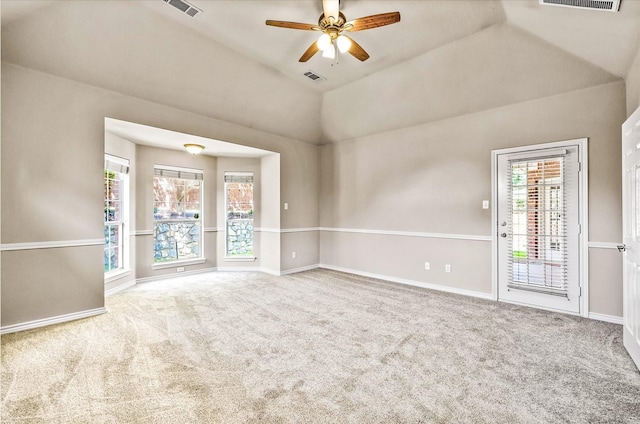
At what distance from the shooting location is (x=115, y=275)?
4.44 metres

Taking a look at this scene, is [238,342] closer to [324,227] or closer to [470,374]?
[470,374]

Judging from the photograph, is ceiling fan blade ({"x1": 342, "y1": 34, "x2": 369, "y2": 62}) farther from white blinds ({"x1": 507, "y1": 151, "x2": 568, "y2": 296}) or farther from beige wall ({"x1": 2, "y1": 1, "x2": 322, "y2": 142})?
white blinds ({"x1": 507, "y1": 151, "x2": 568, "y2": 296})

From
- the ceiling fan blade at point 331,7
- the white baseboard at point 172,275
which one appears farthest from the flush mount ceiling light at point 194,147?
the ceiling fan blade at point 331,7

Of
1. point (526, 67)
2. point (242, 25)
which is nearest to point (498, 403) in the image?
point (526, 67)

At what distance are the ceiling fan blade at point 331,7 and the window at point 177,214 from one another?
4062 millimetres

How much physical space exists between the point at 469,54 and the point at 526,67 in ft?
2.19

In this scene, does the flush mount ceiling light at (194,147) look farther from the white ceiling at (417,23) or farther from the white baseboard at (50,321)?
the white baseboard at (50,321)

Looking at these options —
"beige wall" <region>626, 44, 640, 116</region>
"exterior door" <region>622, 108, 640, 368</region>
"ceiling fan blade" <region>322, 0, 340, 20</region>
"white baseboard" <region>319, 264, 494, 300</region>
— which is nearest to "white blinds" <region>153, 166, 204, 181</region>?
"white baseboard" <region>319, 264, 494, 300</region>

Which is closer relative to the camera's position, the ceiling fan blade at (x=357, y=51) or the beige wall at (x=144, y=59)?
the beige wall at (x=144, y=59)

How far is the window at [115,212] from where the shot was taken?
445cm

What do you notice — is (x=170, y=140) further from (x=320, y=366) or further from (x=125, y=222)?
(x=320, y=366)

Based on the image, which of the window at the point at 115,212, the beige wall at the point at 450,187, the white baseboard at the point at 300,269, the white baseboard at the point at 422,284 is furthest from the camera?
the white baseboard at the point at 300,269

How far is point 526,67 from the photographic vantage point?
354cm

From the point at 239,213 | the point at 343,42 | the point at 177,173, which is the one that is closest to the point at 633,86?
the point at 343,42
